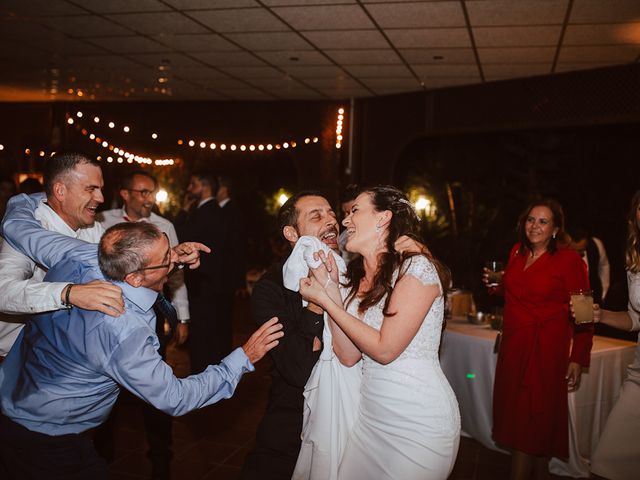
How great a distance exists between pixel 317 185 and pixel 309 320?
701 cm

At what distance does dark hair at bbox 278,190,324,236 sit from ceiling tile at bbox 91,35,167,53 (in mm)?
4062

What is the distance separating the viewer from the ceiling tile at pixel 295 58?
6.13 m

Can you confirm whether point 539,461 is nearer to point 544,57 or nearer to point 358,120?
point 544,57

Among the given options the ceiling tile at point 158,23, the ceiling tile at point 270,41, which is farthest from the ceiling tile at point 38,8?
the ceiling tile at point 270,41

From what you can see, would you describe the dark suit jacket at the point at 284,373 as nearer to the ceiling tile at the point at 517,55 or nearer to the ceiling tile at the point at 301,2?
the ceiling tile at the point at 301,2

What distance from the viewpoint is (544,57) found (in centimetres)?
592

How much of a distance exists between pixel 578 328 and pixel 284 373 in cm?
202

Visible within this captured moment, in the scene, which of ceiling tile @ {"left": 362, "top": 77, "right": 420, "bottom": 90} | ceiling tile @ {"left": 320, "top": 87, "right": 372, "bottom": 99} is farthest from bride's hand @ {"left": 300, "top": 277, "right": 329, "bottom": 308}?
ceiling tile @ {"left": 320, "top": 87, "right": 372, "bottom": 99}

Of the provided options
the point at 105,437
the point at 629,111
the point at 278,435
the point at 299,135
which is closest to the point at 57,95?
the point at 299,135

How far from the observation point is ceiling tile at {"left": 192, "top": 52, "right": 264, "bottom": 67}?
6281mm

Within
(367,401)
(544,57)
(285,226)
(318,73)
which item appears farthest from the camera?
(318,73)

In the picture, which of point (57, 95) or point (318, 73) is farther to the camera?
point (57, 95)

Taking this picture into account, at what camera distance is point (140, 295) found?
1911 millimetres

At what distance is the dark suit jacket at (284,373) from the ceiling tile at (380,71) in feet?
16.0
